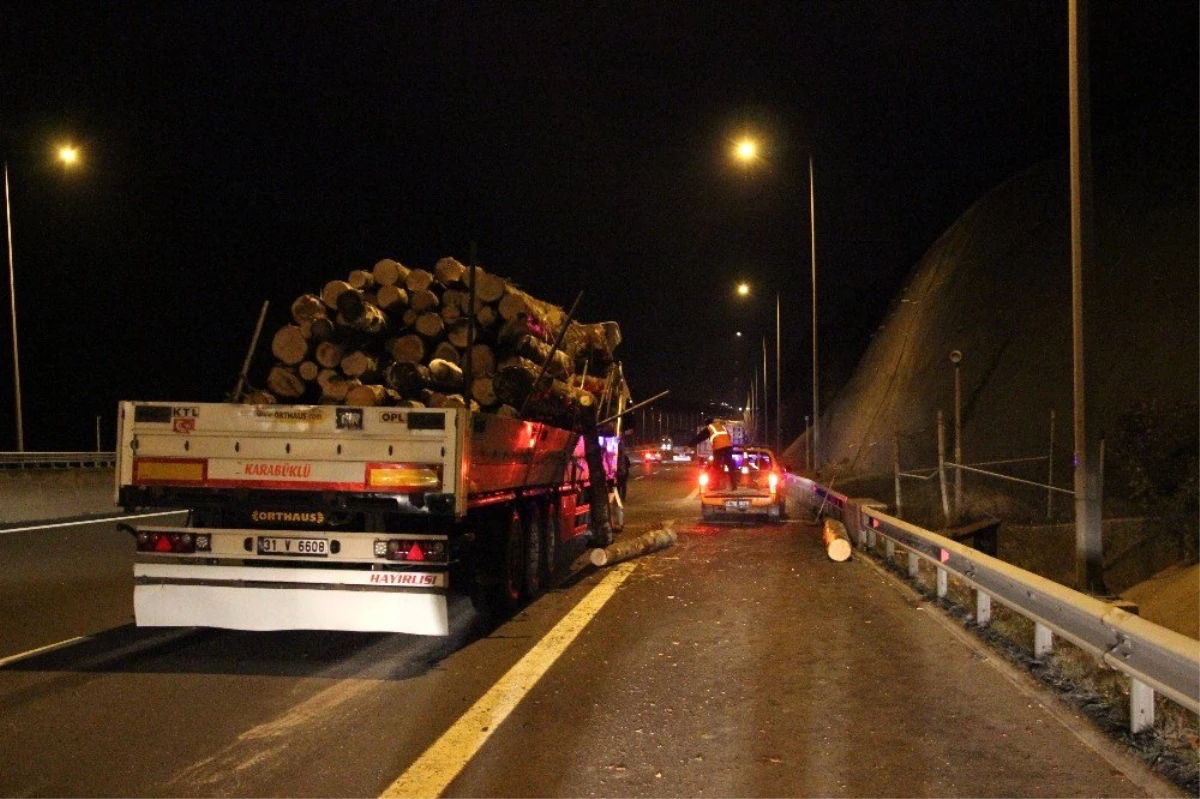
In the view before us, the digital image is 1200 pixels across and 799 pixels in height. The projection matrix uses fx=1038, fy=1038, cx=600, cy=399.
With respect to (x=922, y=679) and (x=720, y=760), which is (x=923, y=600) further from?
(x=720, y=760)

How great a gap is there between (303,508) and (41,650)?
247 centimetres

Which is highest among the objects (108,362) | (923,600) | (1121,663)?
(108,362)

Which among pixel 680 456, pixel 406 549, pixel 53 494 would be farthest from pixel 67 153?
pixel 680 456

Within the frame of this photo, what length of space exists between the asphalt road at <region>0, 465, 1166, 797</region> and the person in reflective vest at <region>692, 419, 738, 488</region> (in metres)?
8.31

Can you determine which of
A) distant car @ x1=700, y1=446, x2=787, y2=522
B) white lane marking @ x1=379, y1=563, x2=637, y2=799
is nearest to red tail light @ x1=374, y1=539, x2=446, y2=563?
white lane marking @ x1=379, y1=563, x2=637, y2=799

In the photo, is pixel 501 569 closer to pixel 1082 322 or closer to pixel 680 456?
pixel 1082 322

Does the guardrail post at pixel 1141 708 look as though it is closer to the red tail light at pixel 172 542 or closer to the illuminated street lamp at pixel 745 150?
the red tail light at pixel 172 542

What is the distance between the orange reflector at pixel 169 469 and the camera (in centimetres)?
833

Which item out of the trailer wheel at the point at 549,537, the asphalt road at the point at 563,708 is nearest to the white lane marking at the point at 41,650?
the asphalt road at the point at 563,708

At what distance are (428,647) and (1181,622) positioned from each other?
7019 millimetres

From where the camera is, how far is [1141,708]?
19.7 ft

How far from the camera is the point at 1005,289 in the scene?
27.5 meters

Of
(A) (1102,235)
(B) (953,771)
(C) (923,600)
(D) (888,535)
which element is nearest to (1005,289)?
(A) (1102,235)

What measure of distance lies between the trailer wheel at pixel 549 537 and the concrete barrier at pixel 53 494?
15.1 meters
